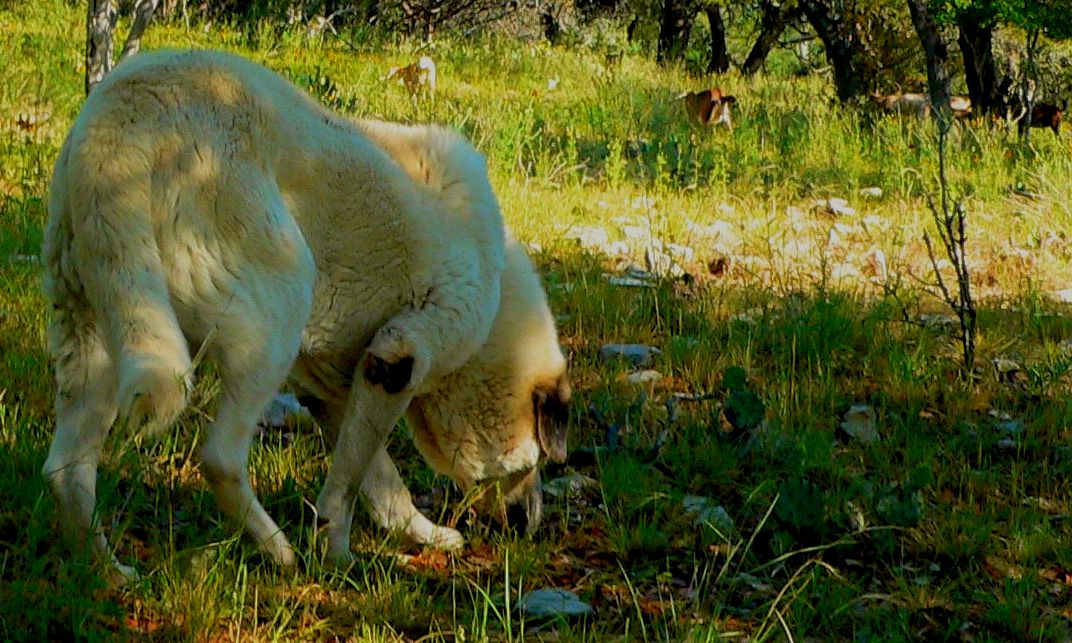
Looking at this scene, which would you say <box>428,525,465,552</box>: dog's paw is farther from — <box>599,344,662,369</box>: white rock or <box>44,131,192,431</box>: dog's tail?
<box>599,344,662,369</box>: white rock

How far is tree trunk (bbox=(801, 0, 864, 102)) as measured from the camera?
16344 millimetres

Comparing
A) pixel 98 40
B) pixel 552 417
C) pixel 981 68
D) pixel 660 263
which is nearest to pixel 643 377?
pixel 552 417

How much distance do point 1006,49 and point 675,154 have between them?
18.3m

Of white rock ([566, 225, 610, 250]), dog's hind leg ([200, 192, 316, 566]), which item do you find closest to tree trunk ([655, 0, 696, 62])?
white rock ([566, 225, 610, 250])

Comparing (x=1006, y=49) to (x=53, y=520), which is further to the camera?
(x=1006, y=49)

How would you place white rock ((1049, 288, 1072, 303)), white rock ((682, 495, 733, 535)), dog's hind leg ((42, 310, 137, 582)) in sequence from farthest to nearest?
white rock ((1049, 288, 1072, 303)) → white rock ((682, 495, 733, 535)) → dog's hind leg ((42, 310, 137, 582))

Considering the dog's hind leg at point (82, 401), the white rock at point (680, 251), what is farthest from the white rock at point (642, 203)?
the dog's hind leg at point (82, 401)

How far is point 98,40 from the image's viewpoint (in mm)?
7551

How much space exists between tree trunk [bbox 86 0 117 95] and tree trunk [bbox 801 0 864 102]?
34.4 ft

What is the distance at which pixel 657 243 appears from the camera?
781 cm

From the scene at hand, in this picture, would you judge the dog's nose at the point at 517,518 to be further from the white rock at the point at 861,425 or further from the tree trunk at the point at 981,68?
the tree trunk at the point at 981,68

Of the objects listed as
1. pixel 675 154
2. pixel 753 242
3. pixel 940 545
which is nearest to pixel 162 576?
pixel 940 545

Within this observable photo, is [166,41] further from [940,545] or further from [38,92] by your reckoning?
[940,545]

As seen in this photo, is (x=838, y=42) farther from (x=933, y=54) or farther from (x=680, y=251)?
(x=680, y=251)
